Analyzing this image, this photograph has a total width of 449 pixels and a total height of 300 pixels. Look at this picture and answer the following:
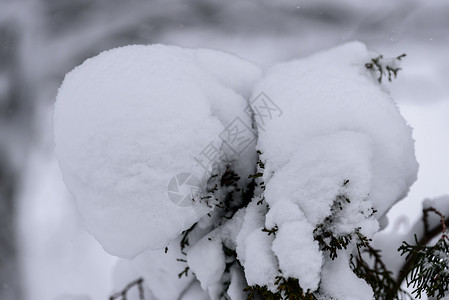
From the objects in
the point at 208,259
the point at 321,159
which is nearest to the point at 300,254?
the point at 321,159

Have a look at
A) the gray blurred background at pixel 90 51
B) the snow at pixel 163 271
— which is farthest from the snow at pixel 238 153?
the gray blurred background at pixel 90 51

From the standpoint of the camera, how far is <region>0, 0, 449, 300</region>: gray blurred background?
4.53 meters

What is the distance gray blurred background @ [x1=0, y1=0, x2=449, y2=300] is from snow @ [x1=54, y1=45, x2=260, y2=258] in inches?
130

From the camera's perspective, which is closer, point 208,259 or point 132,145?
point 132,145

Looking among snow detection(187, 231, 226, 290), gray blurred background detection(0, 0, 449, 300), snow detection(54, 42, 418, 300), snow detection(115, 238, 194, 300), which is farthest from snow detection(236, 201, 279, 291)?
gray blurred background detection(0, 0, 449, 300)

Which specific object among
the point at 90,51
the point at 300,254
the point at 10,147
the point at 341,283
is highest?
the point at 90,51

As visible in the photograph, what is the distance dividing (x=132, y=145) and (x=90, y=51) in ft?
14.0

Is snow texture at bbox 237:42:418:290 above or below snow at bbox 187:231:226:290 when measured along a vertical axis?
above

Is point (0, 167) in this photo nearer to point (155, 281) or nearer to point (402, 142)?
point (155, 281)

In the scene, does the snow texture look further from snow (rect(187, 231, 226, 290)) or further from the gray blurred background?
the gray blurred background

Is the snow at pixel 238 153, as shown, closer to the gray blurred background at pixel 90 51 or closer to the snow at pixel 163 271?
the snow at pixel 163 271

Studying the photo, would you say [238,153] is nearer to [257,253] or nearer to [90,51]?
[257,253]

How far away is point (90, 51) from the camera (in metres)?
5.31

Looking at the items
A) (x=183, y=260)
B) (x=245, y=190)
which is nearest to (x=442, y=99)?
(x=245, y=190)
